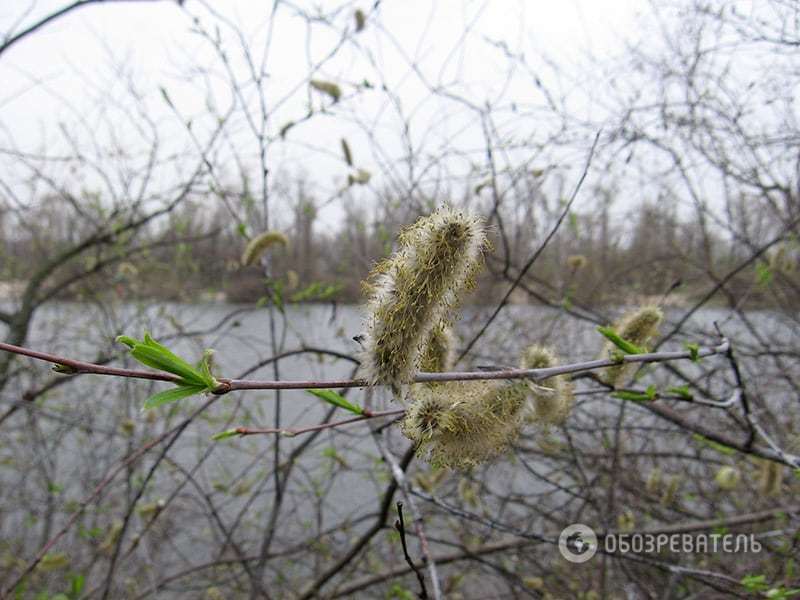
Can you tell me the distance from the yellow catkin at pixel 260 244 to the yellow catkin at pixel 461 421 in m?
1.24

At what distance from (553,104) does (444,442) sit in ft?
7.40

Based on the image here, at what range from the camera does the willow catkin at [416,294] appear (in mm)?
671

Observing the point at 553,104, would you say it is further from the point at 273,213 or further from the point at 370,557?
the point at 370,557

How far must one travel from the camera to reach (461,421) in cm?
85

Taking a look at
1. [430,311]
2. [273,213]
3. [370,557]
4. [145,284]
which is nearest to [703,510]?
[370,557]

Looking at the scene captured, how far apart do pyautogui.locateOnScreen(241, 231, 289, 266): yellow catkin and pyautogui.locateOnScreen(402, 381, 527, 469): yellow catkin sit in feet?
4.07

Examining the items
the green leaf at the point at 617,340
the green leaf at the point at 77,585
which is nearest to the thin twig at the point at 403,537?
the green leaf at the point at 617,340

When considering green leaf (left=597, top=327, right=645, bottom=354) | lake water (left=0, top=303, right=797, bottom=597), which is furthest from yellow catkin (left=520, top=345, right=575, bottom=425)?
lake water (left=0, top=303, right=797, bottom=597)

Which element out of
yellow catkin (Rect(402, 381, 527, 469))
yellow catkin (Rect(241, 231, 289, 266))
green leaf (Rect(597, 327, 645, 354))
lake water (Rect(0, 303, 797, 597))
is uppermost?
yellow catkin (Rect(241, 231, 289, 266))

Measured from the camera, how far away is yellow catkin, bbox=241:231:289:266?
1931 millimetres

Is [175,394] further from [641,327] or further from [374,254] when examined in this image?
[374,254]

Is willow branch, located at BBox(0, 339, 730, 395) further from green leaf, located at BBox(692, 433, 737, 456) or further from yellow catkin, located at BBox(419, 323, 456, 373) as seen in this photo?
green leaf, located at BBox(692, 433, 737, 456)

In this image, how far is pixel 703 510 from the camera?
3.42m

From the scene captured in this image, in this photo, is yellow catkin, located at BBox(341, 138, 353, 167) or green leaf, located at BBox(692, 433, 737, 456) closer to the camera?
green leaf, located at BBox(692, 433, 737, 456)
